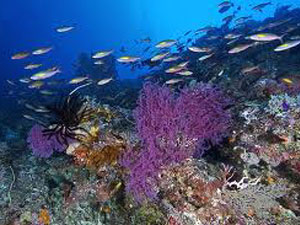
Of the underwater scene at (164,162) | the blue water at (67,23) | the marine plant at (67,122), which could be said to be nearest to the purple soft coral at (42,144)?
the underwater scene at (164,162)

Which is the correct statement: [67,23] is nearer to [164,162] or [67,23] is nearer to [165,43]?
[165,43]

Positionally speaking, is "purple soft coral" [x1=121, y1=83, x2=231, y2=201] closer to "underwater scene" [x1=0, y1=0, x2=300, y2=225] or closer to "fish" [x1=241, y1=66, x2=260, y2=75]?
"underwater scene" [x1=0, y1=0, x2=300, y2=225]

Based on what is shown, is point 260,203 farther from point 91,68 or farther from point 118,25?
point 118,25

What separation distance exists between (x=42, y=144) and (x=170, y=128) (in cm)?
244

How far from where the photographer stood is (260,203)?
4168 millimetres

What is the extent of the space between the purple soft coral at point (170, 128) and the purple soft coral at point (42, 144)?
1558mm

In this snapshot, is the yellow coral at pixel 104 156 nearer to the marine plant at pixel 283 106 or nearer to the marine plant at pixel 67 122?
the marine plant at pixel 67 122

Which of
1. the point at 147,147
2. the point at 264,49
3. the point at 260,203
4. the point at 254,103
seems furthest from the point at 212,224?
the point at 264,49

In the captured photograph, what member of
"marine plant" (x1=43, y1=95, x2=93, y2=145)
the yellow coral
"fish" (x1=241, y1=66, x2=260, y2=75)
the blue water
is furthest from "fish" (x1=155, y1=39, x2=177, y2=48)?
the blue water

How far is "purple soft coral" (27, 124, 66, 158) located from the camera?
5.62 meters

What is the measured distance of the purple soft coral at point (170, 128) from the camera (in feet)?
14.6

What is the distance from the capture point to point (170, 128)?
4.60 meters

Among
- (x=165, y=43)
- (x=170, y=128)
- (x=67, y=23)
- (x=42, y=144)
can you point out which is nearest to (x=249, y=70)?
(x=165, y=43)

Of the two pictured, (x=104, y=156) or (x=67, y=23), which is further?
(x=67, y=23)
